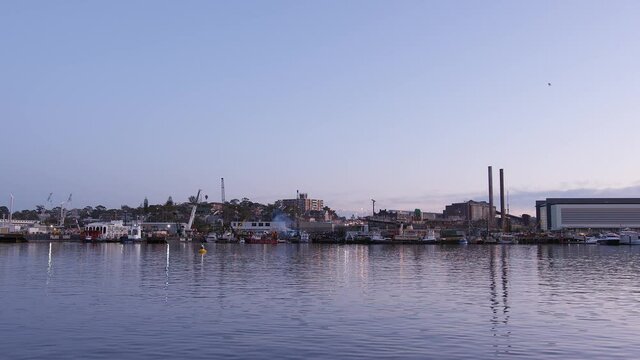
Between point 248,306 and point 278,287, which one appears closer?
point 248,306

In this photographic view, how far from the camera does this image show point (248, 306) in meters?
41.8

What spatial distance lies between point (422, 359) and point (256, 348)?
7267 mm

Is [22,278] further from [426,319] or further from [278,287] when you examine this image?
[426,319]

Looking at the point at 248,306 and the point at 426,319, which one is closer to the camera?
the point at 426,319

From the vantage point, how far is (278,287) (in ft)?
180

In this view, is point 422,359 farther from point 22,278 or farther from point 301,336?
point 22,278

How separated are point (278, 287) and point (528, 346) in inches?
1133

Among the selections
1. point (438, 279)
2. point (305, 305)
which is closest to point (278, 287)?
point (305, 305)

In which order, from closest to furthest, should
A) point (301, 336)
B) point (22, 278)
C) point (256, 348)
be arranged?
1. point (256, 348)
2. point (301, 336)
3. point (22, 278)

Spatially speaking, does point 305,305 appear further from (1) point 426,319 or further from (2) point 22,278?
(2) point 22,278

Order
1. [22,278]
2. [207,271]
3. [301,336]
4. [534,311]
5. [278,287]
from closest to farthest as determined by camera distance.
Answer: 1. [301,336]
2. [534,311]
3. [278,287]
4. [22,278]
5. [207,271]

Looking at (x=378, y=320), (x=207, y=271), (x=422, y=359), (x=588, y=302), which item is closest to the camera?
(x=422, y=359)

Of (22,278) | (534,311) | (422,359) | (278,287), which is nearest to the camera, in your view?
(422,359)

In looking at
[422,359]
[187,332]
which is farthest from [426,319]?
[187,332]
